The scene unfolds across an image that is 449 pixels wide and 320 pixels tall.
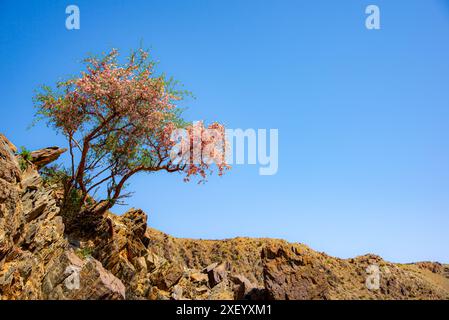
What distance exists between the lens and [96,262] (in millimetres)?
17594

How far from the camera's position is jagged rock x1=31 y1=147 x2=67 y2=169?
20925mm

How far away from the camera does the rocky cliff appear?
54.5 ft

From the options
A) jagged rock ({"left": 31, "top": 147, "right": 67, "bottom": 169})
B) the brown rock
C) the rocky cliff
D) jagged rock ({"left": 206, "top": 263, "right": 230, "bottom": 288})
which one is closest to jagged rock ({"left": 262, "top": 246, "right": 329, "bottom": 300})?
the rocky cliff

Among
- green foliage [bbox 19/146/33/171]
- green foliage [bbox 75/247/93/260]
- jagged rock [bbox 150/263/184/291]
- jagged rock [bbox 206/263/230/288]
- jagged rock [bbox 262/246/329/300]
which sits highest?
green foliage [bbox 19/146/33/171]

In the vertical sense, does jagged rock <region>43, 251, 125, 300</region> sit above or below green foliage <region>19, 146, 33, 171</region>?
below

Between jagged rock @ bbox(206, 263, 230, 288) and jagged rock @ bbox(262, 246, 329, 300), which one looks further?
jagged rock @ bbox(206, 263, 230, 288)

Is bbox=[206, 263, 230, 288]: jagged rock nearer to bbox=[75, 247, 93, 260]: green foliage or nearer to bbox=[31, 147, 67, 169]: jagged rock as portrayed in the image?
bbox=[75, 247, 93, 260]: green foliage

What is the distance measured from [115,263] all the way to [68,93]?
1042cm

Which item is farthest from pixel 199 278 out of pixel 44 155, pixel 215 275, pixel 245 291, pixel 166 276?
pixel 44 155

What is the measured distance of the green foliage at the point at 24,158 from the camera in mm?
18989

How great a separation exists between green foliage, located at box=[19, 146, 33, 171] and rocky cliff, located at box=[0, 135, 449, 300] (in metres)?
0.11

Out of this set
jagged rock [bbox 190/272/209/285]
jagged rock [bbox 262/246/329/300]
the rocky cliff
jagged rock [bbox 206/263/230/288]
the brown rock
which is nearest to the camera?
the rocky cliff

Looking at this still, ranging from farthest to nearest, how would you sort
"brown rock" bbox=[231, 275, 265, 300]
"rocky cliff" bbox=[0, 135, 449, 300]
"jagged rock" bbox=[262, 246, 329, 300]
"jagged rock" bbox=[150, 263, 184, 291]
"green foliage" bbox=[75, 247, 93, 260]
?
"jagged rock" bbox=[150, 263, 184, 291] < "brown rock" bbox=[231, 275, 265, 300] < "green foliage" bbox=[75, 247, 93, 260] < "jagged rock" bbox=[262, 246, 329, 300] < "rocky cliff" bbox=[0, 135, 449, 300]
